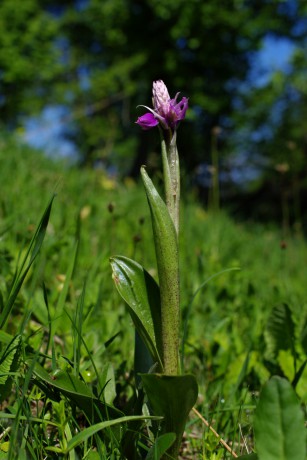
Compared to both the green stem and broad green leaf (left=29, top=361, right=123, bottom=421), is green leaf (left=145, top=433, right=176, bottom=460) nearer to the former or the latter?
broad green leaf (left=29, top=361, right=123, bottom=421)

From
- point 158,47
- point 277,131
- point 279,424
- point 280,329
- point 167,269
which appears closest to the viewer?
point 279,424

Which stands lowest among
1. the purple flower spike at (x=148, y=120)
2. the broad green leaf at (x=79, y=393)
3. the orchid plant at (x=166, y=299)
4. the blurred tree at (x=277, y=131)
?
the broad green leaf at (x=79, y=393)

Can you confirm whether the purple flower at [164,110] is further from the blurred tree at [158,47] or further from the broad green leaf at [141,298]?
the blurred tree at [158,47]

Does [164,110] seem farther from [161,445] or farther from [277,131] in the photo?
[277,131]

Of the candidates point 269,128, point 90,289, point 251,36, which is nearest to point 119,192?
point 90,289

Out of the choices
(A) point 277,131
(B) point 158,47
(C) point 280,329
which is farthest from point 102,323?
(A) point 277,131

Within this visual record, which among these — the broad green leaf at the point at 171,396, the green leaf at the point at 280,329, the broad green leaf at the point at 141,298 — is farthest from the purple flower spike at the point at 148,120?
the green leaf at the point at 280,329

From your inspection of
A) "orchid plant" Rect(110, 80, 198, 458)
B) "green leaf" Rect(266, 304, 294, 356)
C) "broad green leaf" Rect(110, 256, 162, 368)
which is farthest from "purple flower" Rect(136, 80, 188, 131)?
"green leaf" Rect(266, 304, 294, 356)
